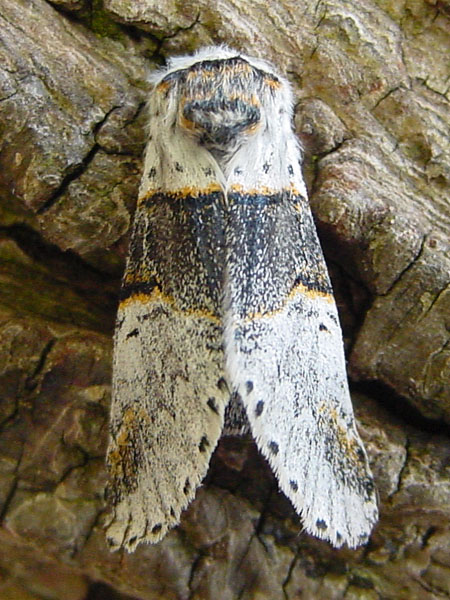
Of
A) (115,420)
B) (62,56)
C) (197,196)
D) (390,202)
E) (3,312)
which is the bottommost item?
(115,420)

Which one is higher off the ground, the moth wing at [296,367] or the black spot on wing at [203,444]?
the moth wing at [296,367]

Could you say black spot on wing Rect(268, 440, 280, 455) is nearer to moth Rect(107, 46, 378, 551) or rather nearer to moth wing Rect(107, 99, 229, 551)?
moth Rect(107, 46, 378, 551)

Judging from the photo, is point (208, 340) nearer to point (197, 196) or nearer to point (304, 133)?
point (197, 196)

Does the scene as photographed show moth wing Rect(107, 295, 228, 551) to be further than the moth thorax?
No

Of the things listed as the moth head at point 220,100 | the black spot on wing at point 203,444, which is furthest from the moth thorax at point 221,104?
the black spot on wing at point 203,444

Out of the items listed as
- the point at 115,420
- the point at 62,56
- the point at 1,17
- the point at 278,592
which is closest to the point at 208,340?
the point at 115,420

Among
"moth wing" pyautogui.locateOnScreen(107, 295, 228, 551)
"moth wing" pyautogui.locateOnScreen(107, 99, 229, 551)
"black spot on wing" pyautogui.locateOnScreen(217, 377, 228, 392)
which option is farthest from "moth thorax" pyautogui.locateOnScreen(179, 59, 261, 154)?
"black spot on wing" pyautogui.locateOnScreen(217, 377, 228, 392)

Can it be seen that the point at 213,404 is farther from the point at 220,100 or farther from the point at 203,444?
the point at 220,100

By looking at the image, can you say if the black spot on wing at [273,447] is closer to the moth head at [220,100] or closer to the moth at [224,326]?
the moth at [224,326]
